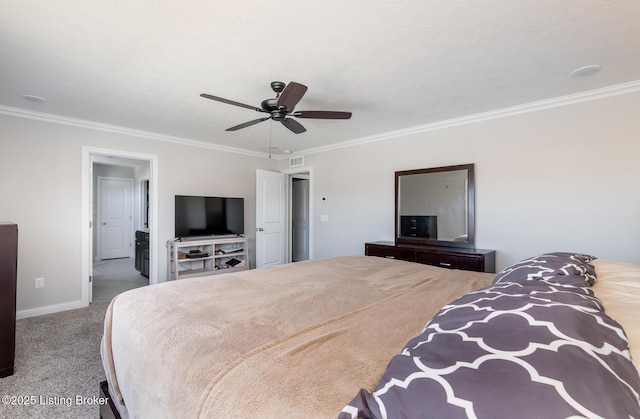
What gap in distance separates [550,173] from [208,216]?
471 cm

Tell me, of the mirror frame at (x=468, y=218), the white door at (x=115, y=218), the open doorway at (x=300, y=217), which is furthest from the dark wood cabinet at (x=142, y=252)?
the mirror frame at (x=468, y=218)

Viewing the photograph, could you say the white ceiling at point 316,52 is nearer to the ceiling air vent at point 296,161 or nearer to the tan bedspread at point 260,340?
the tan bedspread at point 260,340

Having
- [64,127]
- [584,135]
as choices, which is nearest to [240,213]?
[64,127]

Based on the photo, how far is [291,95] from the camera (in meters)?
2.18

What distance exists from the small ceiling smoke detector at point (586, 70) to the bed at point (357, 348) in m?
1.67

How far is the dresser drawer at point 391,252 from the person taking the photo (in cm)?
369

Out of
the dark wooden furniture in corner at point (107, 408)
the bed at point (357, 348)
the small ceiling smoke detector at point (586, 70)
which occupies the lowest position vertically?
the dark wooden furniture in corner at point (107, 408)

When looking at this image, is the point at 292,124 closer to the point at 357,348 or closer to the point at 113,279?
the point at 357,348

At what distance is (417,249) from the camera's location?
3.65 m

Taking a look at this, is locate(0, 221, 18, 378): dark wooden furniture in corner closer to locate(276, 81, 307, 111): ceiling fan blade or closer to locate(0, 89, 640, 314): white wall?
locate(0, 89, 640, 314): white wall

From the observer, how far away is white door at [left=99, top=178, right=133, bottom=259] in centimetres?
729

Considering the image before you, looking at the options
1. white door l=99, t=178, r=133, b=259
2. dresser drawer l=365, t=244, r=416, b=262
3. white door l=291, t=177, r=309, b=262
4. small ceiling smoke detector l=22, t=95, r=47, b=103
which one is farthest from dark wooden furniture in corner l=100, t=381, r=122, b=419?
white door l=99, t=178, r=133, b=259

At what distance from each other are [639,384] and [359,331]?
0.75 metres

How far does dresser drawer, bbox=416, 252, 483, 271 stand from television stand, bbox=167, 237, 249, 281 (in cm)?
303
